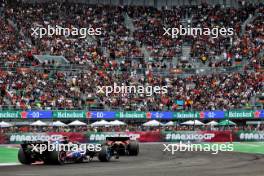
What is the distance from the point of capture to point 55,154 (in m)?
22.6

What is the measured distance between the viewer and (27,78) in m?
51.2

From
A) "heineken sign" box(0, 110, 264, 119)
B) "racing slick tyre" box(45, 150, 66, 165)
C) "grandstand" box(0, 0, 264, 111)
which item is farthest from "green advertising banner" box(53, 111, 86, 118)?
"racing slick tyre" box(45, 150, 66, 165)

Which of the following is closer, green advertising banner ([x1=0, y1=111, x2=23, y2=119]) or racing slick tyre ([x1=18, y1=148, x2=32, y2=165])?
racing slick tyre ([x1=18, y1=148, x2=32, y2=165])

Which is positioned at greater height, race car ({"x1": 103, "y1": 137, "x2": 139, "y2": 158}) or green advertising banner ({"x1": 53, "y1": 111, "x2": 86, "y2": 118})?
green advertising banner ({"x1": 53, "y1": 111, "x2": 86, "y2": 118})

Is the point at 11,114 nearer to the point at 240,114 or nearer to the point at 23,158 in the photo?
the point at 240,114

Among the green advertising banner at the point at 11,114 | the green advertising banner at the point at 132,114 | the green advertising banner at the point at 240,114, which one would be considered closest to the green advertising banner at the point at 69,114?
the green advertising banner at the point at 11,114

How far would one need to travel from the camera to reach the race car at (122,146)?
28969 millimetres

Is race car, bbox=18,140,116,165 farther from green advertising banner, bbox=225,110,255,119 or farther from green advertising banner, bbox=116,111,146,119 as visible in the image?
green advertising banner, bbox=225,110,255,119

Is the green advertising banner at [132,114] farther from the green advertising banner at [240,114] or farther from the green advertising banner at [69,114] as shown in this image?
the green advertising banner at [240,114]

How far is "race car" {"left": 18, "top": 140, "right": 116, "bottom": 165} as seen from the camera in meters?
22.5

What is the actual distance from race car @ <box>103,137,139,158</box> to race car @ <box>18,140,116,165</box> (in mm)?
4075

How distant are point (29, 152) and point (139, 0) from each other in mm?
51474

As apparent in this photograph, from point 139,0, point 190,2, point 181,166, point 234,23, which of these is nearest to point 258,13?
point 234,23

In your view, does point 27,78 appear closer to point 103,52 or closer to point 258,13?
point 103,52
